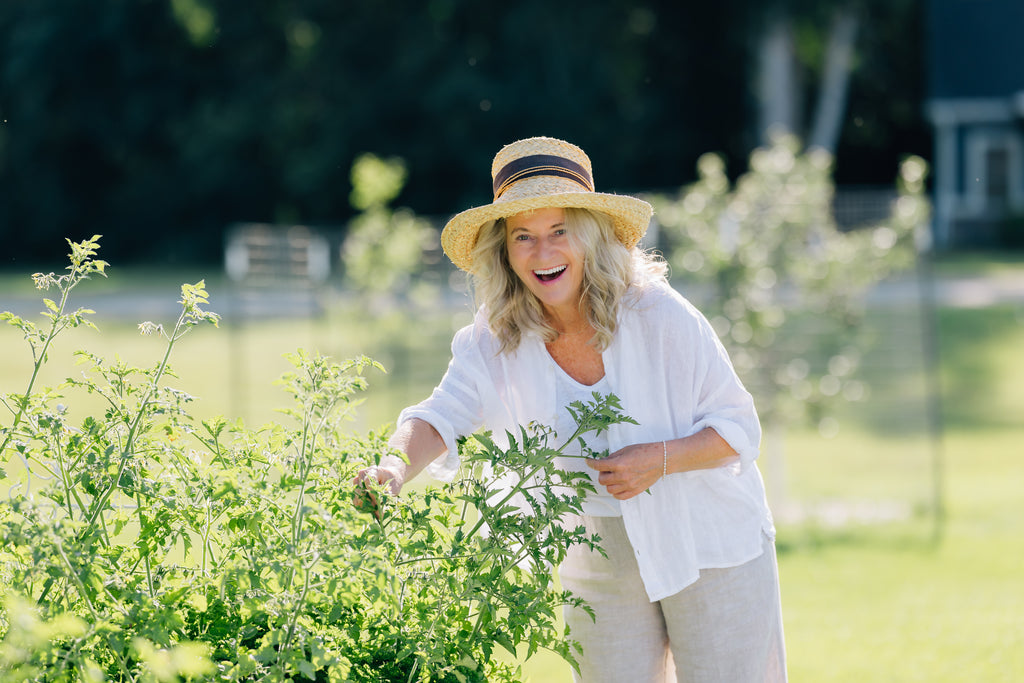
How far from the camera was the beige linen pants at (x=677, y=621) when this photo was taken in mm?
2840

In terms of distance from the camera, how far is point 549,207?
274 cm

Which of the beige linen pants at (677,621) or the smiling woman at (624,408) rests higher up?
the smiling woman at (624,408)

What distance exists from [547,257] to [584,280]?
0.38ft

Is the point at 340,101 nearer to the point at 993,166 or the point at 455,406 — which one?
the point at 993,166

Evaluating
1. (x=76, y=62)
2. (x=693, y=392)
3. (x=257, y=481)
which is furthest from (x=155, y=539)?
(x=76, y=62)

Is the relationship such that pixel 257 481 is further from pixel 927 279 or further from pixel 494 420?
pixel 927 279

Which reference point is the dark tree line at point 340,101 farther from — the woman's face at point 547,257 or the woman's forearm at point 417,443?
the woman's forearm at point 417,443

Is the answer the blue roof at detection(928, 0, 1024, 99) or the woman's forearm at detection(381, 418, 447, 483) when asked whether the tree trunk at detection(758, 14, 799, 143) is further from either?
the woman's forearm at detection(381, 418, 447, 483)

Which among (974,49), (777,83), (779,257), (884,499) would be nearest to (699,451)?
(779,257)

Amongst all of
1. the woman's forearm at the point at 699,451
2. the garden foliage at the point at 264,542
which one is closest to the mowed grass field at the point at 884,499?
the garden foliage at the point at 264,542

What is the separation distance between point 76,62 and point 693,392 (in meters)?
29.7

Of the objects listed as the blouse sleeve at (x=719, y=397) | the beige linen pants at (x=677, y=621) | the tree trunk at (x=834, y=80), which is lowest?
the beige linen pants at (x=677, y=621)

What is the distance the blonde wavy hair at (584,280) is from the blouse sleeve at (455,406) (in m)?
0.08

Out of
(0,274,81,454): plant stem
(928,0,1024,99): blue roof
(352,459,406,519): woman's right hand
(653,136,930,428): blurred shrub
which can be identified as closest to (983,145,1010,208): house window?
(928,0,1024,99): blue roof
